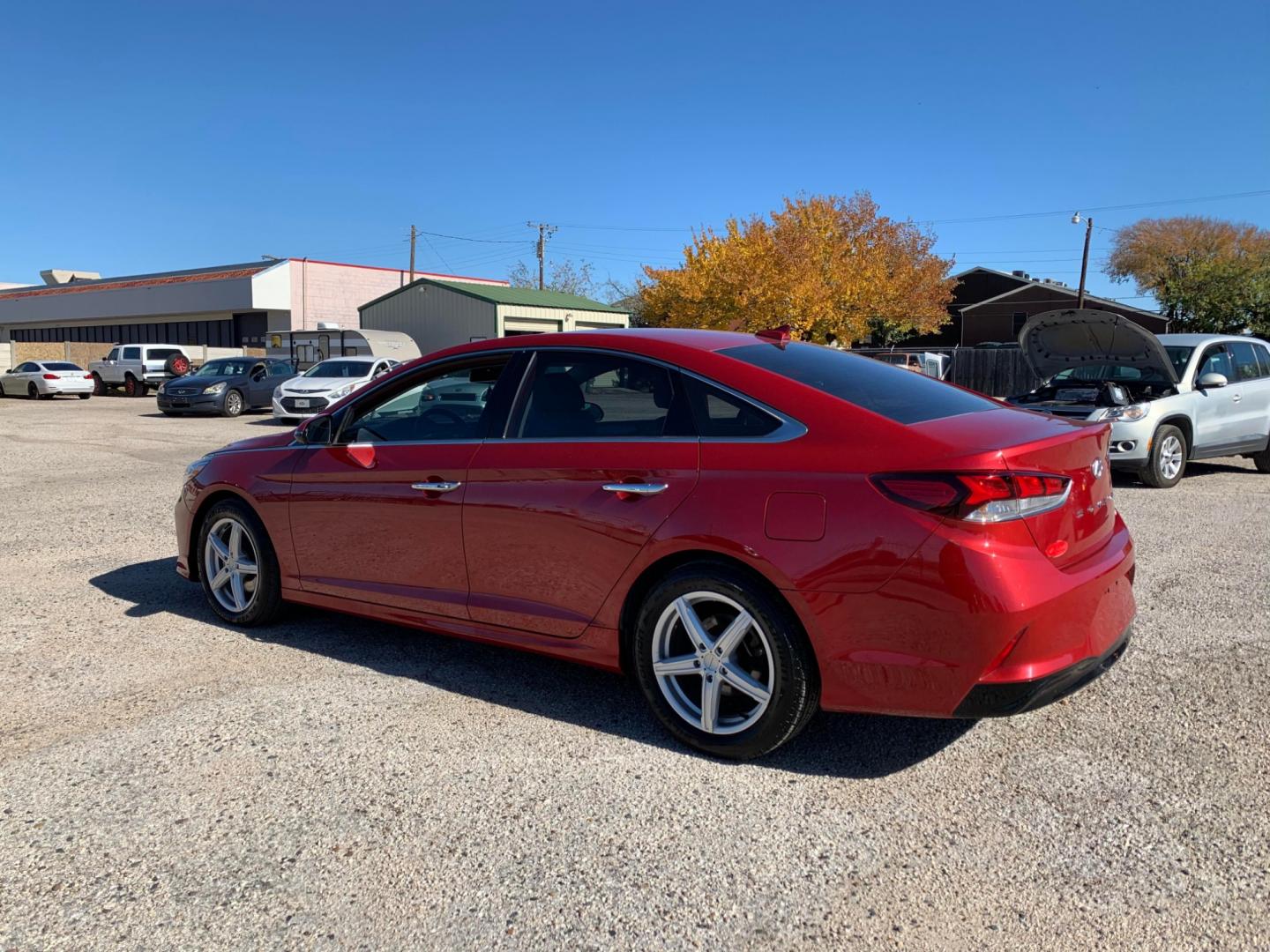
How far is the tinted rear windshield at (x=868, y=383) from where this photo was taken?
339 centimetres

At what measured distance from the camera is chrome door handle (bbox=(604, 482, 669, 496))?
11.2 feet

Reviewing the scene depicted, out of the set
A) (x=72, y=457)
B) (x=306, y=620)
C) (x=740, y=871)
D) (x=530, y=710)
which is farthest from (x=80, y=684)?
(x=72, y=457)

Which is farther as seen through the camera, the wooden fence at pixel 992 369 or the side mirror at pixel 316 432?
the wooden fence at pixel 992 369

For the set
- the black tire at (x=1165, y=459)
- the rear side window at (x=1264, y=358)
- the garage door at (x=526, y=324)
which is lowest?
the black tire at (x=1165, y=459)

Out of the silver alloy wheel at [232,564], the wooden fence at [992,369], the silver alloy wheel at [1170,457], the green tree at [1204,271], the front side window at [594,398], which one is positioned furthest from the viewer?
the green tree at [1204,271]

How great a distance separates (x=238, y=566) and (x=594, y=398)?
2.36 meters

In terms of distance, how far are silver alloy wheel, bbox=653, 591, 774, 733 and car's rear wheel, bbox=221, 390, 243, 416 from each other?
2333 cm

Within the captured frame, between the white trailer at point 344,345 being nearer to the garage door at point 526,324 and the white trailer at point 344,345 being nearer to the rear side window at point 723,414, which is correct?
the garage door at point 526,324

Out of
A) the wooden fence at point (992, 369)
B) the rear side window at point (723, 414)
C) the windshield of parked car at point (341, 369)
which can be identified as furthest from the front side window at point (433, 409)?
the wooden fence at point (992, 369)

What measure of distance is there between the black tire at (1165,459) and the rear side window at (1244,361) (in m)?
1.39

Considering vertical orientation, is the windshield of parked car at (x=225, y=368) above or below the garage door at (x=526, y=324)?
below

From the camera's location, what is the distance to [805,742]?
11.7 ft

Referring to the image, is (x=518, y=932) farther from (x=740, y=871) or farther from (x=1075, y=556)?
(x=1075, y=556)

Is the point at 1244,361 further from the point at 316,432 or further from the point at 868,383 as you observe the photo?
the point at 316,432
